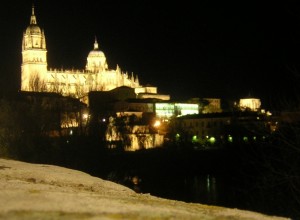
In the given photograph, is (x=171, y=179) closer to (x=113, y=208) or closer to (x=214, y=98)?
(x=113, y=208)

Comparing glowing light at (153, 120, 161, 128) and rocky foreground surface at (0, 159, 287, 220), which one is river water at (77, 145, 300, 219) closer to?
rocky foreground surface at (0, 159, 287, 220)

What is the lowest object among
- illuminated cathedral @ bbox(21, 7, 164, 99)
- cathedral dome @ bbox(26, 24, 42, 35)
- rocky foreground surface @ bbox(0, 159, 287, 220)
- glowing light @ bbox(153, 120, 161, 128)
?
rocky foreground surface @ bbox(0, 159, 287, 220)

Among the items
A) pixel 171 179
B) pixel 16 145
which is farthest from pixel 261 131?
pixel 171 179

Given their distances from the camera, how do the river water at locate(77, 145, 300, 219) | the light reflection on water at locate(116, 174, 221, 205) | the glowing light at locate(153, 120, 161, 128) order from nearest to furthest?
the river water at locate(77, 145, 300, 219) → the light reflection on water at locate(116, 174, 221, 205) → the glowing light at locate(153, 120, 161, 128)

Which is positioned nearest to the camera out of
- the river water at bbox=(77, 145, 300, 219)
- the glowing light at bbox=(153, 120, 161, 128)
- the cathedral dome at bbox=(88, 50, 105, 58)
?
the river water at bbox=(77, 145, 300, 219)

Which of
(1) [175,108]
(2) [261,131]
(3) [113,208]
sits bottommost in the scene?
(3) [113,208]

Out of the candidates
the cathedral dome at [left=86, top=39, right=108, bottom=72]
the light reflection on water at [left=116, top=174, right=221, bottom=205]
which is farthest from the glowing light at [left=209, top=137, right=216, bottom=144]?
the cathedral dome at [left=86, top=39, right=108, bottom=72]

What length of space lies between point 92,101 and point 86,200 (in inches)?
3166

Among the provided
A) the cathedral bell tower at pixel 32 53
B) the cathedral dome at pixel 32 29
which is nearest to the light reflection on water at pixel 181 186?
the cathedral bell tower at pixel 32 53

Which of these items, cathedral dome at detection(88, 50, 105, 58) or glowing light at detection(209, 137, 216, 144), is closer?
glowing light at detection(209, 137, 216, 144)

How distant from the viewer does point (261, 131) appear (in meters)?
10.1

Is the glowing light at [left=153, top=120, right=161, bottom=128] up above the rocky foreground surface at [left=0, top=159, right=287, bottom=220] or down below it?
above

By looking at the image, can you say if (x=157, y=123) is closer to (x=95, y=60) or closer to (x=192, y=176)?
(x=192, y=176)

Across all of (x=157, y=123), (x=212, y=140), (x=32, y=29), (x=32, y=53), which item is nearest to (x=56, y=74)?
(x=32, y=53)
